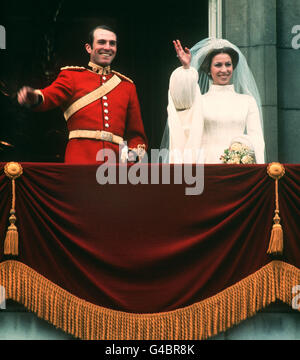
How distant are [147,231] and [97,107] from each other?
148 cm

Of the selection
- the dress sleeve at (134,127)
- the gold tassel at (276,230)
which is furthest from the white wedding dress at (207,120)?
the gold tassel at (276,230)

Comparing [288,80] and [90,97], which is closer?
[90,97]

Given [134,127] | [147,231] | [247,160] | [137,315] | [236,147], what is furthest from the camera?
[134,127]

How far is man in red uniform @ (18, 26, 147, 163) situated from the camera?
7793mm

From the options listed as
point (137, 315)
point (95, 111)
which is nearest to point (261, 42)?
point (95, 111)

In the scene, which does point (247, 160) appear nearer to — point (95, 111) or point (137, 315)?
point (95, 111)

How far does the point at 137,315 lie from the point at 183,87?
206cm

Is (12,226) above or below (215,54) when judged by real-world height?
below

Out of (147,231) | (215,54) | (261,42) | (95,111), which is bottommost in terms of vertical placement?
(147,231)

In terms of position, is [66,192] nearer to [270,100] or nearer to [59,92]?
[59,92]

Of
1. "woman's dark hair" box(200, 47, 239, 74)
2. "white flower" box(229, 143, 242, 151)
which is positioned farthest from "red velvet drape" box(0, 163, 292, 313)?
"woman's dark hair" box(200, 47, 239, 74)

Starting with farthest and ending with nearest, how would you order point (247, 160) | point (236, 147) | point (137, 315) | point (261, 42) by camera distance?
point (261, 42)
point (236, 147)
point (247, 160)
point (137, 315)

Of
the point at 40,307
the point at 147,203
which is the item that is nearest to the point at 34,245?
the point at 40,307

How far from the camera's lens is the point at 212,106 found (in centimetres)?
805
